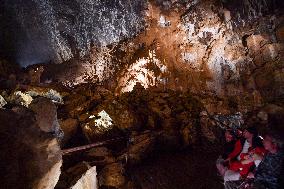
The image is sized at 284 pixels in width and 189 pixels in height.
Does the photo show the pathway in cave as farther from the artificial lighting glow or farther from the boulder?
the artificial lighting glow

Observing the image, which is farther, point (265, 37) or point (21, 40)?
point (21, 40)

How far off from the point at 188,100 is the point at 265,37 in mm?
3067

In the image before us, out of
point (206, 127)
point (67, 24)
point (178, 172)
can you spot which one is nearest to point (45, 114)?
point (178, 172)

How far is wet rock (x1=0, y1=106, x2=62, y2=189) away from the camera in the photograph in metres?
2.49

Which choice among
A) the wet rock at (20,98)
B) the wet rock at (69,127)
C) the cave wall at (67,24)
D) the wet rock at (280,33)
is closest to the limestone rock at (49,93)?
the wet rock at (20,98)

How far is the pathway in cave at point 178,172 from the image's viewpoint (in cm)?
671

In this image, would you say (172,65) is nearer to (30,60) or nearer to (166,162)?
(166,162)

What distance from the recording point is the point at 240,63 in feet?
26.7

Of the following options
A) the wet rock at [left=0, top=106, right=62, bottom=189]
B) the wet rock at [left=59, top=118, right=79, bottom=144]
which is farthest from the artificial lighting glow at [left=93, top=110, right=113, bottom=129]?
the wet rock at [left=0, top=106, right=62, bottom=189]

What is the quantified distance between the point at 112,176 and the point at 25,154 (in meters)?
4.09

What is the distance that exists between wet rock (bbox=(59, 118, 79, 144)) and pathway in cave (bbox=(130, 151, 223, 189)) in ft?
6.62

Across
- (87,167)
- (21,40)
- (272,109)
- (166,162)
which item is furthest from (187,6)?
(21,40)

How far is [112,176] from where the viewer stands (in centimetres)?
654

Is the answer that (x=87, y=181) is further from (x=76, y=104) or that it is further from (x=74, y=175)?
(x=76, y=104)
